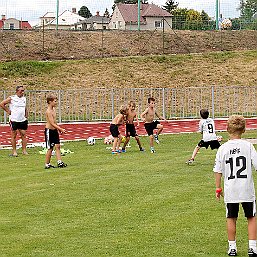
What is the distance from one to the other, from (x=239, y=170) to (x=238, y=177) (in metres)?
0.08

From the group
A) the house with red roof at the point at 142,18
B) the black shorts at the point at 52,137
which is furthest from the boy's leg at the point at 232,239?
the house with red roof at the point at 142,18

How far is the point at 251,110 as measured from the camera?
3634 centimetres

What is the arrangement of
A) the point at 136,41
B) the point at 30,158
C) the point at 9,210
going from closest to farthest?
the point at 9,210 < the point at 30,158 < the point at 136,41

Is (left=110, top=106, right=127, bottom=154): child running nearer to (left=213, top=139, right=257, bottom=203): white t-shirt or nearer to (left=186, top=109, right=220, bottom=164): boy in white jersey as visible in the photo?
(left=186, top=109, right=220, bottom=164): boy in white jersey

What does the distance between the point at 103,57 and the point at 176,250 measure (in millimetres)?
39874

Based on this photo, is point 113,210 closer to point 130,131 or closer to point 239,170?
point 239,170

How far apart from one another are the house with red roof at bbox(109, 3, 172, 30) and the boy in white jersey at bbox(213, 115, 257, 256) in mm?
49034

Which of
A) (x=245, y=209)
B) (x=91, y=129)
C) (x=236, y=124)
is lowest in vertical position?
(x=91, y=129)

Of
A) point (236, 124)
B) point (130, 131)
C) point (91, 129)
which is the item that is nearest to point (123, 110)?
point (130, 131)

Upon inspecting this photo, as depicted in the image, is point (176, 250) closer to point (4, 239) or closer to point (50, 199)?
point (4, 239)

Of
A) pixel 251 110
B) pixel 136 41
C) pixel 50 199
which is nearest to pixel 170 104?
pixel 251 110

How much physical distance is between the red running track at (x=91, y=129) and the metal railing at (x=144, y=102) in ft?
3.35

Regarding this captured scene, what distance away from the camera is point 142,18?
69250mm

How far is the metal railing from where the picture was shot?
33.3 meters
